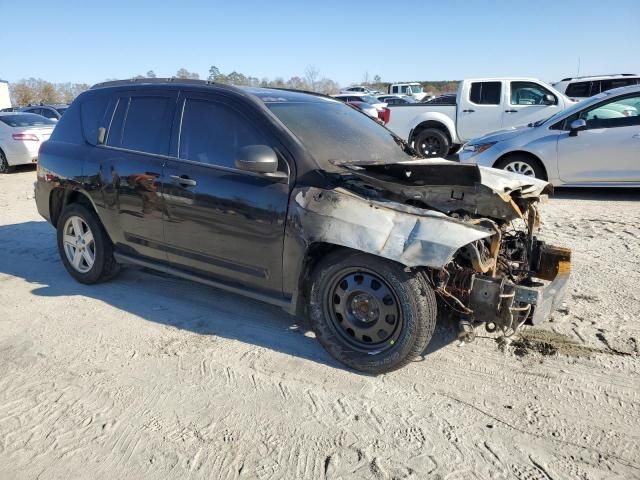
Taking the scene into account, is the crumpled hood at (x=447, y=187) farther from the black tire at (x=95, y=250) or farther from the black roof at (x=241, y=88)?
the black tire at (x=95, y=250)

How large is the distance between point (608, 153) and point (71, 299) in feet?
25.1

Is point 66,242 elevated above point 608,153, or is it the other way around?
point 608,153

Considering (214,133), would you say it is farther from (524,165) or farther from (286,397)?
(524,165)

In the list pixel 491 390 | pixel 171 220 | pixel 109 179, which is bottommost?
pixel 491 390

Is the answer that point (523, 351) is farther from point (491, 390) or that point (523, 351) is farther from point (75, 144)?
point (75, 144)

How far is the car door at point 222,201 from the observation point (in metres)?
3.66

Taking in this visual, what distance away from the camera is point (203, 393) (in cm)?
325

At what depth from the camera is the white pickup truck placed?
472 inches

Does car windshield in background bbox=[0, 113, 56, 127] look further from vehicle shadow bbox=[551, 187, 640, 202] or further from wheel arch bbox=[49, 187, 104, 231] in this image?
vehicle shadow bbox=[551, 187, 640, 202]

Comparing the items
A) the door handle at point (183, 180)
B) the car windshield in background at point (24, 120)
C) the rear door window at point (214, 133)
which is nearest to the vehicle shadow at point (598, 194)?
the rear door window at point (214, 133)

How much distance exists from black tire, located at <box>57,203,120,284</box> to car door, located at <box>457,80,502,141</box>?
9.87 meters

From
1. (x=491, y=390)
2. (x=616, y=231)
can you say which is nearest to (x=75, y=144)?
(x=491, y=390)

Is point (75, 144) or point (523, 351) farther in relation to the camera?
point (75, 144)

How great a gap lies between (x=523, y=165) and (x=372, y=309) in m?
6.08
